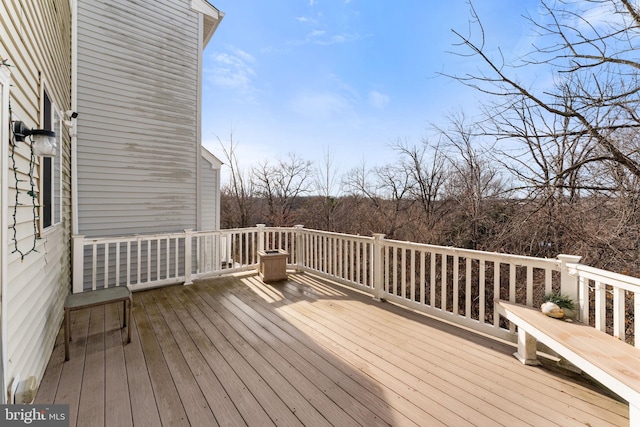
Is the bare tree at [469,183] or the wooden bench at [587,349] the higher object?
the bare tree at [469,183]

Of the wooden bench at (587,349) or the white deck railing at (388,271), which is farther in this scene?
the white deck railing at (388,271)

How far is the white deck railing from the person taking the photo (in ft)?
7.44

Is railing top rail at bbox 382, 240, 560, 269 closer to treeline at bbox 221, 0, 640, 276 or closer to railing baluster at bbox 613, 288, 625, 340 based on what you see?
railing baluster at bbox 613, 288, 625, 340

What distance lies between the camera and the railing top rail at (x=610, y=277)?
6.12ft

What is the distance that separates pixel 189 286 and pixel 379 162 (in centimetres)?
983

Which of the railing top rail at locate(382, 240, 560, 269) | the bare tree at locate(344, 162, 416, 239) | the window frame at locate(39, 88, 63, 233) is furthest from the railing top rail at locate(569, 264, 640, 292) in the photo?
the bare tree at locate(344, 162, 416, 239)

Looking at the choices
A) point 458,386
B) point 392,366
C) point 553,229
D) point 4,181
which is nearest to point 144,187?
point 4,181

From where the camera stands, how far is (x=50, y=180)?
2.71 meters

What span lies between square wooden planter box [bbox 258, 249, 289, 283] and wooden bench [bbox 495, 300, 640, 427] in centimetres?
341

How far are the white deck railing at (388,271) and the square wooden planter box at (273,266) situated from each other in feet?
2.02

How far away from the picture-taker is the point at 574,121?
154 inches

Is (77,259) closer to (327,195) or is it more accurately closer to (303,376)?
(303,376)

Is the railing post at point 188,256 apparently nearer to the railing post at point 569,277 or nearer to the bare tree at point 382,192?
the railing post at point 569,277

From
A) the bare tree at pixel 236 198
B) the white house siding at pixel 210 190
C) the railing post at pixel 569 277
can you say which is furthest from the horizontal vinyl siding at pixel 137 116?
the bare tree at pixel 236 198
